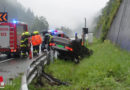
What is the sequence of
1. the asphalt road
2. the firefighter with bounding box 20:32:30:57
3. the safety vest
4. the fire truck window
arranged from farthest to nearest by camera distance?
the fire truck window, the firefighter with bounding box 20:32:30:57, the safety vest, the asphalt road

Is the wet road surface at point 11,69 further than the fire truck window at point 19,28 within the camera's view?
No

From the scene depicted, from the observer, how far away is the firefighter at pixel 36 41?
12922 mm

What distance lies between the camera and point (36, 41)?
516 inches

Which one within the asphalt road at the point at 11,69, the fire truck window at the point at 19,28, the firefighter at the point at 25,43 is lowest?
the asphalt road at the point at 11,69

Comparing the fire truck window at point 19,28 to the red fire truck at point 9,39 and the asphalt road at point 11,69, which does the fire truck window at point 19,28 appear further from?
the asphalt road at point 11,69

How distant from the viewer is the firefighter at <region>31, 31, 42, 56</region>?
509 inches

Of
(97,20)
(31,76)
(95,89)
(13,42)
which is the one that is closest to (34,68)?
(31,76)

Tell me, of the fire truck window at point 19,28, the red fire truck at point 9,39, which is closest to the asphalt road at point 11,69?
the red fire truck at point 9,39

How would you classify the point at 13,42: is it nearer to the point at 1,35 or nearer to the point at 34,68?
the point at 1,35

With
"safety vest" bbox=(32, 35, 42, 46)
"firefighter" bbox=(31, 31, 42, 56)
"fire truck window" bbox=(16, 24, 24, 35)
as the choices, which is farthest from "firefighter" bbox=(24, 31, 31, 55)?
"fire truck window" bbox=(16, 24, 24, 35)

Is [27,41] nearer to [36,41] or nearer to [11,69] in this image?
[36,41]

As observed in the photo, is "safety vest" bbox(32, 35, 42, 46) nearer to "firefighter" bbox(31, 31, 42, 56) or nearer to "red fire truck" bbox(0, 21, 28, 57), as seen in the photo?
"firefighter" bbox(31, 31, 42, 56)

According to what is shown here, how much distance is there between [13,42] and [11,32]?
0.70 m

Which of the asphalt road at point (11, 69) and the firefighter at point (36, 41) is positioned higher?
the firefighter at point (36, 41)
